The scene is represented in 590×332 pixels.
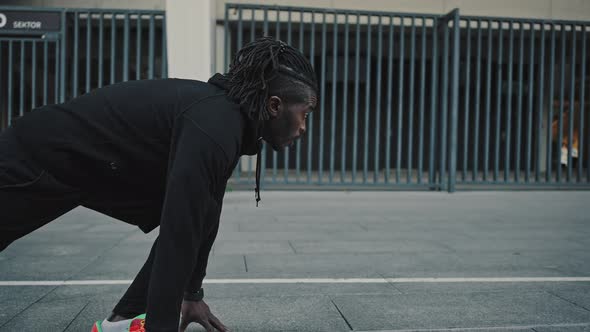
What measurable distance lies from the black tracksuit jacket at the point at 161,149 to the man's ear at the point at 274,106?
0.08m

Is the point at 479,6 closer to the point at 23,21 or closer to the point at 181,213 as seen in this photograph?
the point at 23,21

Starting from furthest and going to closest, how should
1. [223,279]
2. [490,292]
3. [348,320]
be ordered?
[223,279] < [490,292] < [348,320]

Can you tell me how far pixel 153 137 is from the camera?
1.90 meters

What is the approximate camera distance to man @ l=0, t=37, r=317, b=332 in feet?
5.65

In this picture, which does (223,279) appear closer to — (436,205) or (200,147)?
(200,147)

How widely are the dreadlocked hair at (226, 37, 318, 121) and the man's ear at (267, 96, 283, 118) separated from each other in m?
0.02

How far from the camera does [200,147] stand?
1.64 meters

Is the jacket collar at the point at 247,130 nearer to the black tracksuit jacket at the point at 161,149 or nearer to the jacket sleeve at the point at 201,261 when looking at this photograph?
the black tracksuit jacket at the point at 161,149

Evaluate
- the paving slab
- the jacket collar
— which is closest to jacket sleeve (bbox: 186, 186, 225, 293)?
the jacket collar

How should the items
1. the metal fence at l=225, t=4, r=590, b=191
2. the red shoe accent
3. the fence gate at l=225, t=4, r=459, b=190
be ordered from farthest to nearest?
the metal fence at l=225, t=4, r=590, b=191 → the fence gate at l=225, t=4, r=459, b=190 → the red shoe accent

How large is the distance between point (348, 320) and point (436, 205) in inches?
236

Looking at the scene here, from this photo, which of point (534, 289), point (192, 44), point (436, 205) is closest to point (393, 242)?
point (534, 289)

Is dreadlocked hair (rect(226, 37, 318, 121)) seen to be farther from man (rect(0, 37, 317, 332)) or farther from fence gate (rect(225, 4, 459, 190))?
fence gate (rect(225, 4, 459, 190))

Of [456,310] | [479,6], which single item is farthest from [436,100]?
[456,310]
